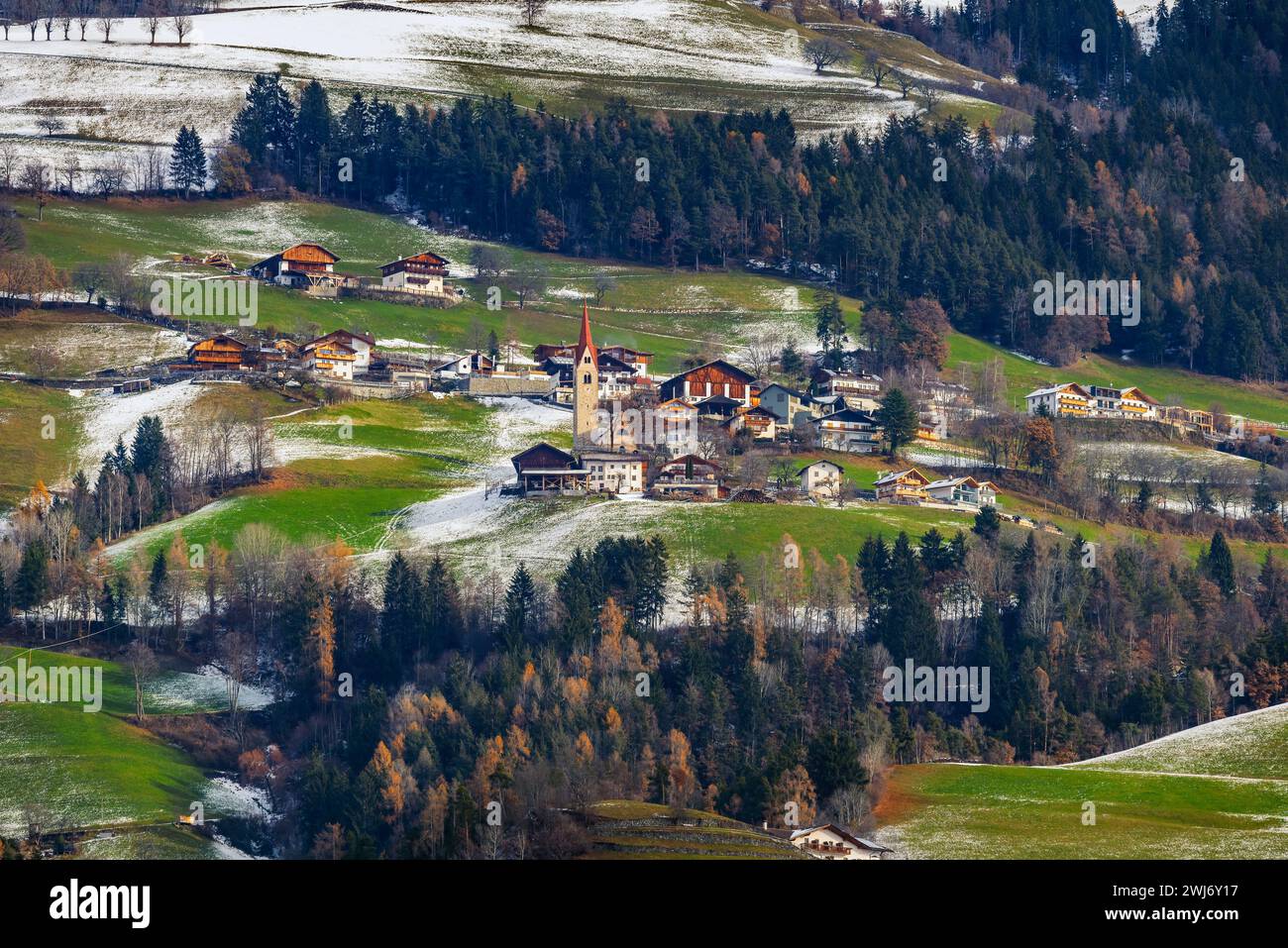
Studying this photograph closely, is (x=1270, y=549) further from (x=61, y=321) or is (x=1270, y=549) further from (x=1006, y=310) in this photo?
(x=61, y=321)

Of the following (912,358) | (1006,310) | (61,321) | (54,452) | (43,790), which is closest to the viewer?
(43,790)

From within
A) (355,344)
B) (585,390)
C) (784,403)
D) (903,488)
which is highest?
(355,344)

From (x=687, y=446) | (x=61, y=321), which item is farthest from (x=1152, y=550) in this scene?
(x=61, y=321)

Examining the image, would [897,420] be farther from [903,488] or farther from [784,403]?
[784,403]

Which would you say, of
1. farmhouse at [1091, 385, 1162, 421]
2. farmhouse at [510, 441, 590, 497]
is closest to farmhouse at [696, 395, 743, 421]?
farmhouse at [510, 441, 590, 497]

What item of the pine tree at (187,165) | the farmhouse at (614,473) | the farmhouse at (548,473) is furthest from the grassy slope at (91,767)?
the pine tree at (187,165)

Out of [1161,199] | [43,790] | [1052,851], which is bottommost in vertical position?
[43,790]

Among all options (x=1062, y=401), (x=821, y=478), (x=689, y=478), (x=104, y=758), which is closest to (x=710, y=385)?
(x=821, y=478)
